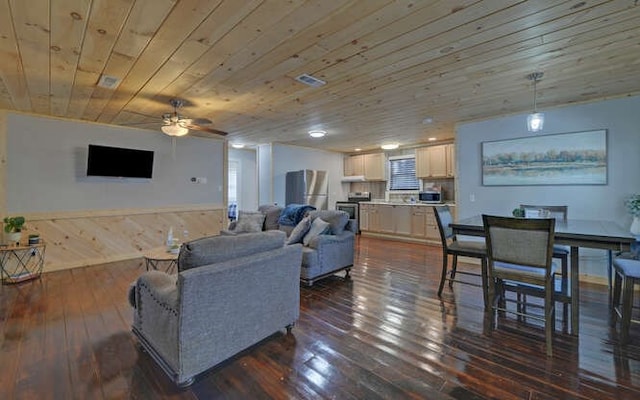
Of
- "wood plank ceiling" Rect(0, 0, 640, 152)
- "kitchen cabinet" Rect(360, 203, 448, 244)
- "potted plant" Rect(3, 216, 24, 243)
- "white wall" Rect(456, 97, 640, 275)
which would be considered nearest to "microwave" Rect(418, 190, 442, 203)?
"kitchen cabinet" Rect(360, 203, 448, 244)

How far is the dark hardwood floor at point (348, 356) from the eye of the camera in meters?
1.76

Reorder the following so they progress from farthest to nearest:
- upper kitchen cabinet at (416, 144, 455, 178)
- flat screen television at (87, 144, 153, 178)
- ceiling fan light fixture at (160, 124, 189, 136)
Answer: upper kitchen cabinet at (416, 144, 455, 178) → flat screen television at (87, 144, 153, 178) → ceiling fan light fixture at (160, 124, 189, 136)

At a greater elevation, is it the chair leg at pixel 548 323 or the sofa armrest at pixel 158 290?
the sofa armrest at pixel 158 290

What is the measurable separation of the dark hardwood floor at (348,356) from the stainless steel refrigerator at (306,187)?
3.81m

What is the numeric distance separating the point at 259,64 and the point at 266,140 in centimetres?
400

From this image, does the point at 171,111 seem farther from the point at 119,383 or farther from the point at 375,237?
the point at 375,237

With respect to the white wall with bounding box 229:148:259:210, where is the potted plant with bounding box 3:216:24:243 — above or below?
below

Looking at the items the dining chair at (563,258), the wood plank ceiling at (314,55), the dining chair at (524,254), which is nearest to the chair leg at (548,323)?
the dining chair at (524,254)

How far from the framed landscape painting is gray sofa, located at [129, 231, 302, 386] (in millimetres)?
3764

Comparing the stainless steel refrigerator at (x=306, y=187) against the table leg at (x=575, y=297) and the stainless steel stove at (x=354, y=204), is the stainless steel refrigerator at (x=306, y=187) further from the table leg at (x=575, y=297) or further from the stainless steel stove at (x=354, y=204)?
the table leg at (x=575, y=297)

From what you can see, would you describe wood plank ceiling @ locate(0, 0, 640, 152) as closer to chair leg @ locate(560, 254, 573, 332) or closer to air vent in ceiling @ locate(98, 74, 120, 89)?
air vent in ceiling @ locate(98, 74, 120, 89)

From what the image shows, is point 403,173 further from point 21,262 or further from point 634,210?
point 21,262

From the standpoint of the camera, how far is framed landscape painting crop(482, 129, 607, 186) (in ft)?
12.3

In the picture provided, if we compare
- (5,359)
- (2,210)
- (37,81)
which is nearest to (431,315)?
(5,359)
